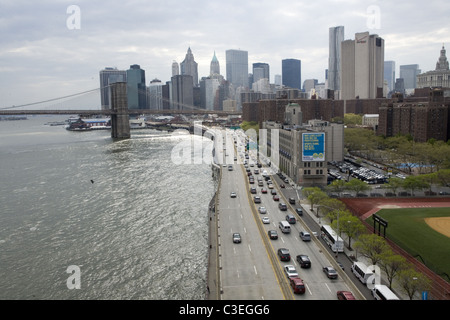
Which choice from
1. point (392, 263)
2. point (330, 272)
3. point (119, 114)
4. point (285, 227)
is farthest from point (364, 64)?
point (330, 272)

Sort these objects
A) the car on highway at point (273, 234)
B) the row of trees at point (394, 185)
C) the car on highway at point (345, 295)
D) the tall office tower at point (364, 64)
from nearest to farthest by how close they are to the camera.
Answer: the car on highway at point (345, 295)
the car on highway at point (273, 234)
the row of trees at point (394, 185)
the tall office tower at point (364, 64)

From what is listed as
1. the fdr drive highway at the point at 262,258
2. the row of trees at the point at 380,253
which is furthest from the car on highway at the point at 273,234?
the row of trees at the point at 380,253

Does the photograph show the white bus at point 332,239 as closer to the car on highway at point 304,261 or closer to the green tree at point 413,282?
the car on highway at point 304,261

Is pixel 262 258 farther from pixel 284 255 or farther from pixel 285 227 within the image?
pixel 285 227

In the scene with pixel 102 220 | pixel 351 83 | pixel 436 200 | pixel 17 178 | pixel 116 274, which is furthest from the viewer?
pixel 351 83

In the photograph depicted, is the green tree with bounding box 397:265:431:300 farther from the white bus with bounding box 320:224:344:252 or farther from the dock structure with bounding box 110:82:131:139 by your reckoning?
the dock structure with bounding box 110:82:131:139

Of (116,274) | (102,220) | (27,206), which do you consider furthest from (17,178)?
(116,274)
